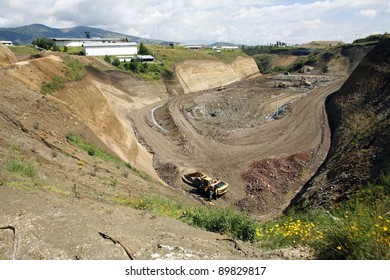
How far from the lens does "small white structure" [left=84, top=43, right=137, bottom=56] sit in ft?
272

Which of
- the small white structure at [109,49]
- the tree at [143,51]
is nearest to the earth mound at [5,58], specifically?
the small white structure at [109,49]

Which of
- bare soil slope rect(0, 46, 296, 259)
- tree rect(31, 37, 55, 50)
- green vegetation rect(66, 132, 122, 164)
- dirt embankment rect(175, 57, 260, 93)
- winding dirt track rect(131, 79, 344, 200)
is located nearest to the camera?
bare soil slope rect(0, 46, 296, 259)

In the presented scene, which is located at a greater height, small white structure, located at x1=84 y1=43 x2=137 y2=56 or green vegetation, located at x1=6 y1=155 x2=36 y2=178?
small white structure, located at x1=84 y1=43 x2=137 y2=56

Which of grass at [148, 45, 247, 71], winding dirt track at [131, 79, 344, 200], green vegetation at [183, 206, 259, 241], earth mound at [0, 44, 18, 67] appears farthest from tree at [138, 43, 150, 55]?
green vegetation at [183, 206, 259, 241]

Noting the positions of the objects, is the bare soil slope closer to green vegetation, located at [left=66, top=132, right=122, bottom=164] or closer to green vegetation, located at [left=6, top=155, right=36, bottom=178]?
green vegetation, located at [left=6, top=155, right=36, bottom=178]

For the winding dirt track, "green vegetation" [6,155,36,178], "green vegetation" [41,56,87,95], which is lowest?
the winding dirt track

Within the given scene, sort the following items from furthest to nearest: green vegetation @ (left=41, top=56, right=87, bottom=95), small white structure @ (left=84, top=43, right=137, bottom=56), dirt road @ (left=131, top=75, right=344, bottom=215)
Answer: small white structure @ (left=84, top=43, right=137, bottom=56)
dirt road @ (left=131, top=75, right=344, bottom=215)
green vegetation @ (left=41, top=56, right=87, bottom=95)

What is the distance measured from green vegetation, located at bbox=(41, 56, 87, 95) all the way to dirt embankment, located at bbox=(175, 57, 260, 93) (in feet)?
143

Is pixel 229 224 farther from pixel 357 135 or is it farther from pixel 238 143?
pixel 238 143

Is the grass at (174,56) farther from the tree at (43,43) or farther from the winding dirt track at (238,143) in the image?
the winding dirt track at (238,143)

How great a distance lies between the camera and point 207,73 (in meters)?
90.1

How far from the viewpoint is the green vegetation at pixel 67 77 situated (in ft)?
95.6

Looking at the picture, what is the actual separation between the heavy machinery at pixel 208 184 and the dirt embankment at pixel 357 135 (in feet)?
19.6

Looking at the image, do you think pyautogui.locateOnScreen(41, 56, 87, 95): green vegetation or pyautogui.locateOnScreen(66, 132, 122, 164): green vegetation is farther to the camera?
pyautogui.locateOnScreen(41, 56, 87, 95): green vegetation
